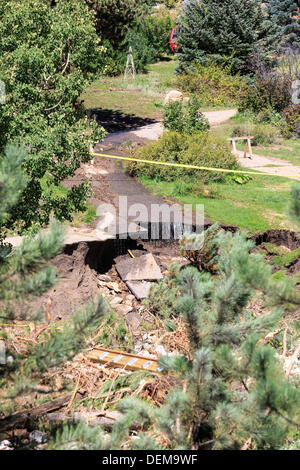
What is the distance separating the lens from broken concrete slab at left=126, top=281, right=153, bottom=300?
27.1 feet

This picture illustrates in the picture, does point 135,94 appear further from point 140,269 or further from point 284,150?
point 140,269

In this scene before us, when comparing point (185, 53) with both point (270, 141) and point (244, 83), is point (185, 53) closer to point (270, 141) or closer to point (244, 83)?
point (244, 83)

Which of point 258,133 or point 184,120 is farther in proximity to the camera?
point 258,133

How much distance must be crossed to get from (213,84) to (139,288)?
45.6ft

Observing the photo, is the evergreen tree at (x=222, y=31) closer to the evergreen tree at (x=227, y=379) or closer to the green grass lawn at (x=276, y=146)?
the green grass lawn at (x=276, y=146)

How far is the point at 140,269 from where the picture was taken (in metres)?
8.75

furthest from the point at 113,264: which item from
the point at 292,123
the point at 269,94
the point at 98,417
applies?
the point at 269,94

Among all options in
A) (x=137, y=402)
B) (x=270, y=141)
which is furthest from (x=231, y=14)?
(x=137, y=402)

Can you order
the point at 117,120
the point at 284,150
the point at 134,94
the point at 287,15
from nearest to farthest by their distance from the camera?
1. the point at 284,150
2. the point at 117,120
3. the point at 134,94
4. the point at 287,15

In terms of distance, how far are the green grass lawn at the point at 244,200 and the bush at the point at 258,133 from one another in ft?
10.4

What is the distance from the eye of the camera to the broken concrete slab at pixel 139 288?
826 centimetres

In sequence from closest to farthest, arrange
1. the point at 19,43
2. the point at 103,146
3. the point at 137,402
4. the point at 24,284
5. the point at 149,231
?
the point at 24,284, the point at 137,402, the point at 19,43, the point at 149,231, the point at 103,146

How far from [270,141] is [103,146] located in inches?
192
